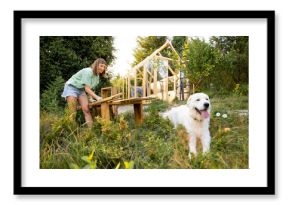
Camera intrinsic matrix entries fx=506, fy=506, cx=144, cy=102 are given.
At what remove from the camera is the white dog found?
12.3ft

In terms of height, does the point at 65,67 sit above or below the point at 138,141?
above

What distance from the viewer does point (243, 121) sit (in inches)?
147

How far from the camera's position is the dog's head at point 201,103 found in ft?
12.3

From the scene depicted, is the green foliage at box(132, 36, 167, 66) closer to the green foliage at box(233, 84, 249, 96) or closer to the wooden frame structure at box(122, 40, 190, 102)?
the wooden frame structure at box(122, 40, 190, 102)

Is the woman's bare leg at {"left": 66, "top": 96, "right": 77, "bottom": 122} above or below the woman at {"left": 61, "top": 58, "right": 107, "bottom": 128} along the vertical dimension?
below

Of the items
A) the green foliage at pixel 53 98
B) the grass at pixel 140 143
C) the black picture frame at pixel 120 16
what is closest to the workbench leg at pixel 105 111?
the grass at pixel 140 143

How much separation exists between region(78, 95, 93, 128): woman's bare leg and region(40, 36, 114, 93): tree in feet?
0.63

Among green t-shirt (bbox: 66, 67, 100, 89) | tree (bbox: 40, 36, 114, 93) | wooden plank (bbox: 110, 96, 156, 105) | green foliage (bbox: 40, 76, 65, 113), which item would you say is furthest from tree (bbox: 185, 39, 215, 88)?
green foliage (bbox: 40, 76, 65, 113)

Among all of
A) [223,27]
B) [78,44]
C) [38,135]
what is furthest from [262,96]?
[38,135]

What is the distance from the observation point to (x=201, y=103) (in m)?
3.74

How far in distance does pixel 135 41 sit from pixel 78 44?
43 cm

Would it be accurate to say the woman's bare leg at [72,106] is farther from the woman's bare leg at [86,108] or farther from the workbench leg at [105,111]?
the workbench leg at [105,111]

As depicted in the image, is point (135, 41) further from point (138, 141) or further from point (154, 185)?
point (154, 185)
